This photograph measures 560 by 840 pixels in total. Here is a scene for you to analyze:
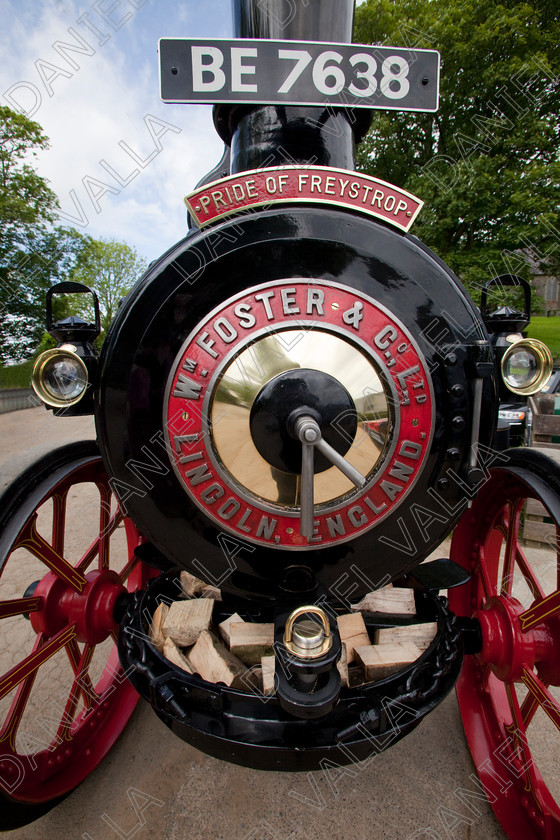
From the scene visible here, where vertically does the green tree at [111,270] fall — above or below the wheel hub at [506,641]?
above

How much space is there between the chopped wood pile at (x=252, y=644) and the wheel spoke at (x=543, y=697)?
0.32 m

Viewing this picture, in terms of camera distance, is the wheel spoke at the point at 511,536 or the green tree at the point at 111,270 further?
the green tree at the point at 111,270

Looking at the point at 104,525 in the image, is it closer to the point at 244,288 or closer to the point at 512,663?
the point at 244,288

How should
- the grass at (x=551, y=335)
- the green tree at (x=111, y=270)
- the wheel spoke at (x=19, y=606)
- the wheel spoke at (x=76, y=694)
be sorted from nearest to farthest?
the wheel spoke at (x=19, y=606), the wheel spoke at (x=76, y=694), the grass at (x=551, y=335), the green tree at (x=111, y=270)

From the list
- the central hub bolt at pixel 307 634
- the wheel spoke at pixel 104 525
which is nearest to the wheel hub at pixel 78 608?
the wheel spoke at pixel 104 525

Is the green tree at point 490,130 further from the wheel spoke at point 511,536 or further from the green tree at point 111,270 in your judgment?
the green tree at point 111,270

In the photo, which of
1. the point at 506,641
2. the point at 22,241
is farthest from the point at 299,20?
the point at 22,241

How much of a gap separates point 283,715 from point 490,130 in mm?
11419

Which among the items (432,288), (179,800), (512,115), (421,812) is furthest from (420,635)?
(512,115)

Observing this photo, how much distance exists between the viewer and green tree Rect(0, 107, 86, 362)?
626 inches

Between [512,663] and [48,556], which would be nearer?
[512,663]

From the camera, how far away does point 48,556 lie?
1.66 metres

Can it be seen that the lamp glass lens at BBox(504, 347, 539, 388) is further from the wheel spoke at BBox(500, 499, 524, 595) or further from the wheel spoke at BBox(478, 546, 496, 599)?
the wheel spoke at BBox(478, 546, 496, 599)

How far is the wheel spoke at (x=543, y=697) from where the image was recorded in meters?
1.35
